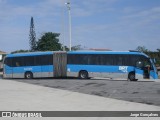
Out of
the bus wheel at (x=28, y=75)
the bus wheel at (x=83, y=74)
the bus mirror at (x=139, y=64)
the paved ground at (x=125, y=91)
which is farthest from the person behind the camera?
the bus wheel at (x=28, y=75)

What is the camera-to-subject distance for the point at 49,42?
3226 inches

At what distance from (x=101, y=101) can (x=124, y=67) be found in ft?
54.6

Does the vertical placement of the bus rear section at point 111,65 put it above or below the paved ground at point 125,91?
above

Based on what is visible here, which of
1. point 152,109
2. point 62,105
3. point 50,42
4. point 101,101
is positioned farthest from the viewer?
point 50,42

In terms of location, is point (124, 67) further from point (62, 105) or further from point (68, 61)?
point (62, 105)

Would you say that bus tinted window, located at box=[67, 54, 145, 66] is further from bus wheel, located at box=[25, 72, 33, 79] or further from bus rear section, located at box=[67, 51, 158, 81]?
bus wheel, located at box=[25, 72, 33, 79]

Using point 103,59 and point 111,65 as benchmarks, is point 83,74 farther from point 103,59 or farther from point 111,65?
point 111,65

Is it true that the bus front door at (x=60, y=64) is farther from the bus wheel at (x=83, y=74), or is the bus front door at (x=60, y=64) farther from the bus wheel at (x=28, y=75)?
the bus wheel at (x=28, y=75)

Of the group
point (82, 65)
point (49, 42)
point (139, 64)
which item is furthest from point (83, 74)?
point (49, 42)

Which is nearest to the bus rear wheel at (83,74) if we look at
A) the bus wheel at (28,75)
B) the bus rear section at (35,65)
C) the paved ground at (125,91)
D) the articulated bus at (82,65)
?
the articulated bus at (82,65)

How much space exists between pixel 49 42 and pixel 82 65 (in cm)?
4912

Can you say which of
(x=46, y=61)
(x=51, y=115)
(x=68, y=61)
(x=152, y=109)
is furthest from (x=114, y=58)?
(x=51, y=115)

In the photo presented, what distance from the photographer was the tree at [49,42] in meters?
81.9

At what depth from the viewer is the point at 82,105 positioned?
14211 mm
